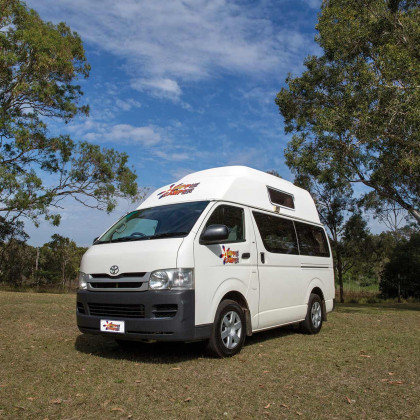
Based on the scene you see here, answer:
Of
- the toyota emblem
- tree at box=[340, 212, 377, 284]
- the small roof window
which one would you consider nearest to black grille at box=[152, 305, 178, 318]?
the toyota emblem

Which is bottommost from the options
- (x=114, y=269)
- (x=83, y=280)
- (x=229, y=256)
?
(x=83, y=280)

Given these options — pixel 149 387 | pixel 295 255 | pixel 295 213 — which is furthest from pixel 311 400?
pixel 295 213

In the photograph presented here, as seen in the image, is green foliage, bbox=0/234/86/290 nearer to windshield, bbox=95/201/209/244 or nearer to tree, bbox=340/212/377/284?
tree, bbox=340/212/377/284

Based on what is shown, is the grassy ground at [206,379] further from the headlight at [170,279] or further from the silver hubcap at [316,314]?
the headlight at [170,279]

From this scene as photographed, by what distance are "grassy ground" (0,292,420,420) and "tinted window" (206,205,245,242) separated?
1675 mm

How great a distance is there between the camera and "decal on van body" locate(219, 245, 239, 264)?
589 centimetres

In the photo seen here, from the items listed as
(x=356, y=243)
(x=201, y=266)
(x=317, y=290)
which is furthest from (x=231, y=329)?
(x=356, y=243)

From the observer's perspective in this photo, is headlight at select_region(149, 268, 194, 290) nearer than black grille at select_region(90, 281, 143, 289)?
Yes

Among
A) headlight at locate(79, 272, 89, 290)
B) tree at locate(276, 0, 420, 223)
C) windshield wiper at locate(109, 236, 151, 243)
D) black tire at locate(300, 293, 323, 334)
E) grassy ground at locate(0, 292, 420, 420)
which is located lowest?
grassy ground at locate(0, 292, 420, 420)

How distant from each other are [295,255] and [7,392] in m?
5.11

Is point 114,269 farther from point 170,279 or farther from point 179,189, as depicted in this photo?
point 179,189

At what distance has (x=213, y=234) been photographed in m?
5.54

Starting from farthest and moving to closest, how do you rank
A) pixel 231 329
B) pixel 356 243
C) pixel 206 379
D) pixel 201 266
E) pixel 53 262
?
pixel 53 262, pixel 356 243, pixel 231 329, pixel 201 266, pixel 206 379

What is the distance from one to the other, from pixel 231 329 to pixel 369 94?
11.4 metres
